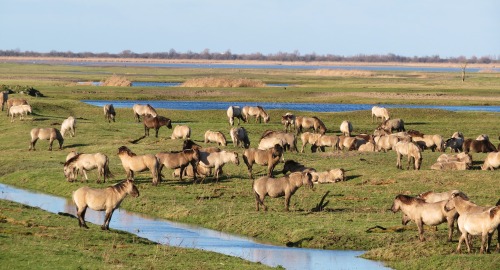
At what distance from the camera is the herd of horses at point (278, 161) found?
18.9 meters

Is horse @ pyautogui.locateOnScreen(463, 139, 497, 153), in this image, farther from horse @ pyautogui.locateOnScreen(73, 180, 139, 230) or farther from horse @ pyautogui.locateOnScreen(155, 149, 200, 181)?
horse @ pyautogui.locateOnScreen(73, 180, 139, 230)

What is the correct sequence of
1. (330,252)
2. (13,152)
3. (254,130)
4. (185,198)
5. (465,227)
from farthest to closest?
(254,130) < (13,152) < (185,198) < (330,252) < (465,227)

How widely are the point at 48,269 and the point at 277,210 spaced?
9.99 m

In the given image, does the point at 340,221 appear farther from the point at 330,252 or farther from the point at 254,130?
the point at 254,130

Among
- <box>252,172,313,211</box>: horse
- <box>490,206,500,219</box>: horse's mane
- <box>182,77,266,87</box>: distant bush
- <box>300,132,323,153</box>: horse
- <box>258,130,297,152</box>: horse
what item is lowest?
<box>182,77,266,87</box>: distant bush

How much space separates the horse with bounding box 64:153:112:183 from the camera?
29277mm

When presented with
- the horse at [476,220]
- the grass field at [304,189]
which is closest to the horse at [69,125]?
the grass field at [304,189]

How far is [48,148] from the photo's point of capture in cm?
3888

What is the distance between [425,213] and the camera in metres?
19.4

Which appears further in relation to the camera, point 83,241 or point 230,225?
point 230,225

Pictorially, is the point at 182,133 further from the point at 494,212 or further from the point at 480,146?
the point at 494,212

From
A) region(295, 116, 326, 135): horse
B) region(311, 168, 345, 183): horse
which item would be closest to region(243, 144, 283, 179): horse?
region(311, 168, 345, 183): horse

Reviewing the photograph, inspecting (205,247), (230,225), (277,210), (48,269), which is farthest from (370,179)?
(48,269)

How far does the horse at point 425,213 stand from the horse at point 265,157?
940cm
